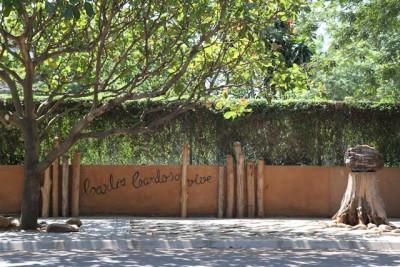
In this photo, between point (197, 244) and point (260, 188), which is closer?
point (197, 244)

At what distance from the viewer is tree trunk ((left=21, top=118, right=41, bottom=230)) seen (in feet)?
43.4

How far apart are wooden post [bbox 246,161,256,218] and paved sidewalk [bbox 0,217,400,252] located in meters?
2.27

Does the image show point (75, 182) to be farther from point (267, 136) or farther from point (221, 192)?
point (267, 136)

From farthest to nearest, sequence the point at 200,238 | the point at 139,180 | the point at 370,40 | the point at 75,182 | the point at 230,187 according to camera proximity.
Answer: the point at 370,40 → the point at 139,180 → the point at 230,187 → the point at 75,182 → the point at 200,238

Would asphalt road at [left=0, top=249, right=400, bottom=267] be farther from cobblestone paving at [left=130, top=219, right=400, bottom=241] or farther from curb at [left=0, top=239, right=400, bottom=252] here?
cobblestone paving at [left=130, top=219, right=400, bottom=241]

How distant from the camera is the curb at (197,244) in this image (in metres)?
11.4

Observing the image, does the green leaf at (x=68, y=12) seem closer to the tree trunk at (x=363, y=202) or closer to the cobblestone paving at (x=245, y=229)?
the cobblestone paving at (x=245, y=229)

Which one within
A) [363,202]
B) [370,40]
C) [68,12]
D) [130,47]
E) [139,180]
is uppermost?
[370,40]

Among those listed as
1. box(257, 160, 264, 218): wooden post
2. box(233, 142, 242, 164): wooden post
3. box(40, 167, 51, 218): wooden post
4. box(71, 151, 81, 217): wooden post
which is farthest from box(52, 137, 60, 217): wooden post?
box(257, 160, 264, 218): wooden post

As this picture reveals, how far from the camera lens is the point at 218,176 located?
17.2 metres

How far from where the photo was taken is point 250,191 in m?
17.1

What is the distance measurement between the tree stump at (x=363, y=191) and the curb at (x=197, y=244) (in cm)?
198

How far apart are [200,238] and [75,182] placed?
563 cm

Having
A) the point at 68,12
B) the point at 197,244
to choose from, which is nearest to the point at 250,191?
the point at 197,244
